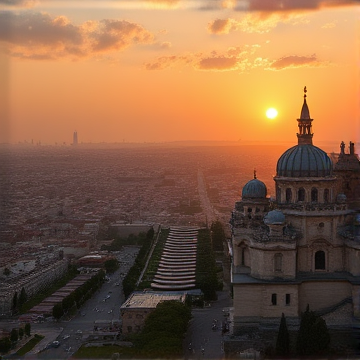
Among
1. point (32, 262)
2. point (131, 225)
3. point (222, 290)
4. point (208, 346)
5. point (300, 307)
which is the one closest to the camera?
point (300, 307)

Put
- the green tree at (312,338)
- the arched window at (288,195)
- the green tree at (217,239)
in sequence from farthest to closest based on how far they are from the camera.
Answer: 1. the green tree at (217,239)
2. the arched window at (288,195)
3. the green tree at (312,338)

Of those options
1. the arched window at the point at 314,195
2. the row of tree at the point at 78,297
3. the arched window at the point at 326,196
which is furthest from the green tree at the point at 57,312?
the arched window at the point at 326,196

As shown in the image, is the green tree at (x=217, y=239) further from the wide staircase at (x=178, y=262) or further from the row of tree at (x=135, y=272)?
the row of tree at (x=135, y=272)

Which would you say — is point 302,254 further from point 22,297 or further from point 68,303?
point 22,297

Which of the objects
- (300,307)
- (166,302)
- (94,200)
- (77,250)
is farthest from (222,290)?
(94,200)

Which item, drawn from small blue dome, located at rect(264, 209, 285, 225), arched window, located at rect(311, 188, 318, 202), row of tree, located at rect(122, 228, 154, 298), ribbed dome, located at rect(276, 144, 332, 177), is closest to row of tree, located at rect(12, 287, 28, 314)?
row of tree, located at rect(122, 228, 154, 298)

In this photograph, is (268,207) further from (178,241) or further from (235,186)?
(235,186)

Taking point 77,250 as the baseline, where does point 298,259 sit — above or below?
above
